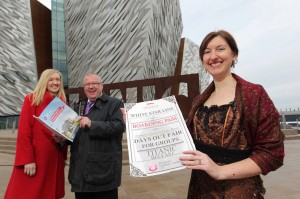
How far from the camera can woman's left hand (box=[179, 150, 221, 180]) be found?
1112 millimetres

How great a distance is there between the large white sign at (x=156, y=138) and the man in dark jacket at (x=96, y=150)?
4.16 feet

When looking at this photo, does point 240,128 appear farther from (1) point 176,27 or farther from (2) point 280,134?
(1) point 176,27

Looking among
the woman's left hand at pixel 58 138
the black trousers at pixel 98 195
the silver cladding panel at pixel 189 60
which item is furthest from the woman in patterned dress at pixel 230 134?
the silver cladding panel at pixel 189 60

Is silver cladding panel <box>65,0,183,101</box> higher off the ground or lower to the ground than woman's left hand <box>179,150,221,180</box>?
higher

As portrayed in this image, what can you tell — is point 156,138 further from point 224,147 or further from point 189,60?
point 189,60

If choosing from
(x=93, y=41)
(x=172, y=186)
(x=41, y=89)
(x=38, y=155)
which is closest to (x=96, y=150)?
(x=38, y=155)

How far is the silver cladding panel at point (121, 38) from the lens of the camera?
19359 millimetres

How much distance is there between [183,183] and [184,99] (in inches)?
88.7

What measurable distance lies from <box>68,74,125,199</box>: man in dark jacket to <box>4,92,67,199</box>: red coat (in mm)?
186

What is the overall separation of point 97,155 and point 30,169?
62 centimetres

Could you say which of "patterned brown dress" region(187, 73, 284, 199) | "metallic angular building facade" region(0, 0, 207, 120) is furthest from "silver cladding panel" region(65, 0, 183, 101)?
"patterned brown dress" region(187, 73, 284, 199)

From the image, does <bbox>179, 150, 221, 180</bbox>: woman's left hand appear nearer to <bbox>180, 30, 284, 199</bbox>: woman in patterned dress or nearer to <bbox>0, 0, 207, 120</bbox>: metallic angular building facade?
<bbox>180, 30, 284, 199</bbox>: woman in patterned dress

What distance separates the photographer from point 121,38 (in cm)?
2033

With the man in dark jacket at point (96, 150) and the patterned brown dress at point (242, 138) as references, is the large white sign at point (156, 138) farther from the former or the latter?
the man in dark jacket at point (96, 150)
